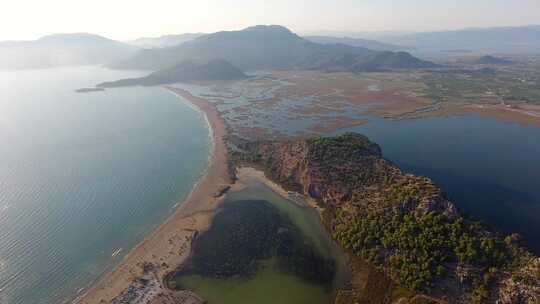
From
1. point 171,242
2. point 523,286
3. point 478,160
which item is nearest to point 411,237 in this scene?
point 523,286

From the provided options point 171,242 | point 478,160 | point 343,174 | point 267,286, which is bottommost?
point 267,286

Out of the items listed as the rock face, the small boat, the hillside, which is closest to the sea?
the rock face

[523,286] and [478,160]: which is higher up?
[478,160]

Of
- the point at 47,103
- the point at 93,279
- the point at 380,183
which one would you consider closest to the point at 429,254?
the point at 380,183

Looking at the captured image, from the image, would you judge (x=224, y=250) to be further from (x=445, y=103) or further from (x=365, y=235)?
(x=445, y=103)

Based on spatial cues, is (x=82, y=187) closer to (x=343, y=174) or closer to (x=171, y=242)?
(x=171, y=242)

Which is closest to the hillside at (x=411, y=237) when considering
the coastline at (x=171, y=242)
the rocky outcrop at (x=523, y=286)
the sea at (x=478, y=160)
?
the rocky outcrop at (x=523, y=286)

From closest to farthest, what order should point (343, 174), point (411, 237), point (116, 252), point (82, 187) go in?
point (411, 237), point (116, 252), point (343, 174), point (82, 187)
